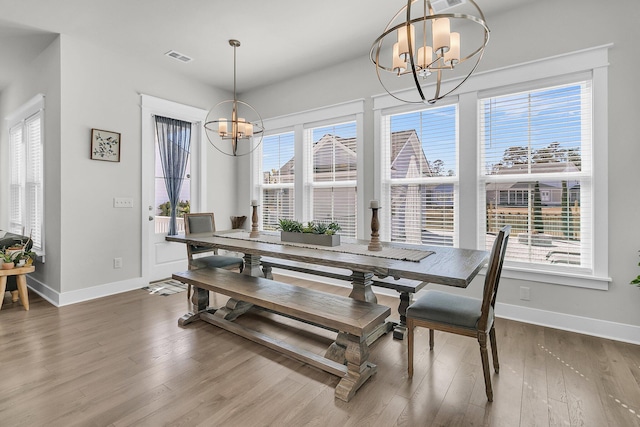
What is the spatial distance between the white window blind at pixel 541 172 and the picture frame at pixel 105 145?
4.30 metres

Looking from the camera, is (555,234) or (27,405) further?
(555,234)

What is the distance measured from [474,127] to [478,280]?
1.61 m

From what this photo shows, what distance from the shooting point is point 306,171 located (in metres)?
4.66

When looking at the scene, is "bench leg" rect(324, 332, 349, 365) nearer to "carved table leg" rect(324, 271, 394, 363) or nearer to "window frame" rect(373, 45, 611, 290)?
"carved table leg" rect(324, 271, 394, 363)

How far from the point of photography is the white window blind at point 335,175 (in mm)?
4219

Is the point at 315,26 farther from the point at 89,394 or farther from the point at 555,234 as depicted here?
the point at 89,394

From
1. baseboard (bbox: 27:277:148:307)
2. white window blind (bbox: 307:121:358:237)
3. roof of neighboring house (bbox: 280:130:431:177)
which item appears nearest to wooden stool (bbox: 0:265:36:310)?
baseboard (bbox: 27:277:148:307)

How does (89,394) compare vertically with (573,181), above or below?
below

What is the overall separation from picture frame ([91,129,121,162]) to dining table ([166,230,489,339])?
165cm

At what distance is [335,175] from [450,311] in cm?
274

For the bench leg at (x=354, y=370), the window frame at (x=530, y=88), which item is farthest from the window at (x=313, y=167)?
the bench leg at (x=354, y=370)

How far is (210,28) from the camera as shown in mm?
3377

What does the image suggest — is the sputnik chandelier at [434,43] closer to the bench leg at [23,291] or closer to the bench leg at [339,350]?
the bench leg at [339,350]

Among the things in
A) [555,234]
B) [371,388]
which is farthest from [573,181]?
[371,388]
